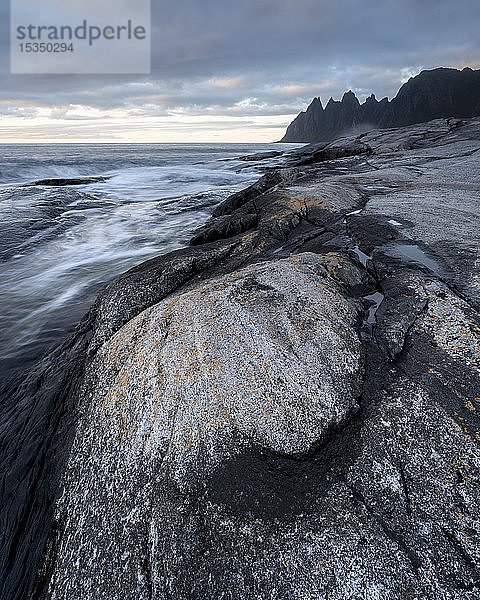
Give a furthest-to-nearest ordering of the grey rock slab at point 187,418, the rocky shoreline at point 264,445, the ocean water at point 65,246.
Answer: the ocean water at point 65,246, the grey rock slab at point 187,418, the rocky shoreline at point 264,445

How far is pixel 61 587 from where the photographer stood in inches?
99.3

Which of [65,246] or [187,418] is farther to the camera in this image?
[65,246]

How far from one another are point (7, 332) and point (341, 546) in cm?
738

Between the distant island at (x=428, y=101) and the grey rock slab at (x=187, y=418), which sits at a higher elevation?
the distant island at (x=428, y=101)

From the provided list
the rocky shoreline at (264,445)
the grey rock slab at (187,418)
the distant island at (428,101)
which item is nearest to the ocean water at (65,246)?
the rocky shoreline at (264,445)

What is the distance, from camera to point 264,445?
2701 mm

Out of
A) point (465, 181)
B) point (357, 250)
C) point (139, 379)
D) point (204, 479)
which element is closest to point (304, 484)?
point (204, 479)

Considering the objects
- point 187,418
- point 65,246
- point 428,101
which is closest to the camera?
point 187,418

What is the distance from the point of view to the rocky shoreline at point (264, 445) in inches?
86.6

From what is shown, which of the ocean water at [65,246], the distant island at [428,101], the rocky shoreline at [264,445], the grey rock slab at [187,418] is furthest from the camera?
the distant island at [428,101]

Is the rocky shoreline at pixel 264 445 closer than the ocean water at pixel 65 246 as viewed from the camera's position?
Yes

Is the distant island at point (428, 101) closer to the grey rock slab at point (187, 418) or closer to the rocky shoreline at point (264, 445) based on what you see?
the rocky shoreline at point (264, 445)

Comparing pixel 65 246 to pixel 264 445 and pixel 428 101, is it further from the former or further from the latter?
pixel 428 101

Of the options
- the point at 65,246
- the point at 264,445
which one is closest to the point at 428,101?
the point at 65,246
